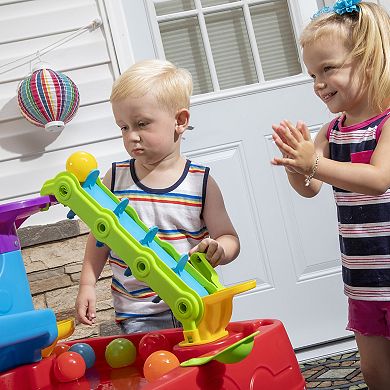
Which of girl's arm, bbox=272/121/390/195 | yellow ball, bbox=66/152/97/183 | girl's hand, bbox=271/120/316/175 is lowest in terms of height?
girl's arm, bbox=272/121/390/195

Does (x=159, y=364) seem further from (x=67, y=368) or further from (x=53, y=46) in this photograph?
(x=53, y=46)

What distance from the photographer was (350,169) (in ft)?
5.17

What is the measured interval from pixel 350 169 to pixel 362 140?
0.22 meters

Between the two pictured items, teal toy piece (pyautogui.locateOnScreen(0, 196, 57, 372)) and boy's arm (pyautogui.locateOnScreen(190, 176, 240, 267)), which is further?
boy's arm (pyautogui.locateOnScreen(190, 176, 240, 267))

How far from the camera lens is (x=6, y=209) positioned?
133cm

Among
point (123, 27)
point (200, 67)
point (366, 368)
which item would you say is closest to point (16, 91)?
point (123, 27)

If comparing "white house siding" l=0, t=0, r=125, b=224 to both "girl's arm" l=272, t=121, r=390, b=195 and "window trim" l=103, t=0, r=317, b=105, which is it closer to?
"window trim" l=103, t=0, r=317, b=105

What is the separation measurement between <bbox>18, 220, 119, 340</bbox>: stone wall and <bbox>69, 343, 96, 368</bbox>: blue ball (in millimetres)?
1324

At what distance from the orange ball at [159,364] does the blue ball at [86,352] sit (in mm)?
248

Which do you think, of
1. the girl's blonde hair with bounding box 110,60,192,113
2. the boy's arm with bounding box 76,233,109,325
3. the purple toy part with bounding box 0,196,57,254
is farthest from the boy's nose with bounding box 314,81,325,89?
the purple toy part with bounding box 0,196,57,254

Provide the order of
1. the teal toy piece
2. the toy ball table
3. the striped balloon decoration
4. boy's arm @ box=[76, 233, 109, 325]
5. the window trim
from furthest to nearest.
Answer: the window trim < the striped balloon decoration < boy's arm @ box=[76, 233, 109, 325] < the teal toy piece < the toy ball table

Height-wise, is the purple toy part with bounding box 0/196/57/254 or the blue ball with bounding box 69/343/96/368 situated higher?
the purple toy part with bounding box 0/196/57/254

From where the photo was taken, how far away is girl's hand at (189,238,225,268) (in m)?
1.50

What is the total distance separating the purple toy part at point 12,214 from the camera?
1327 millimetres
